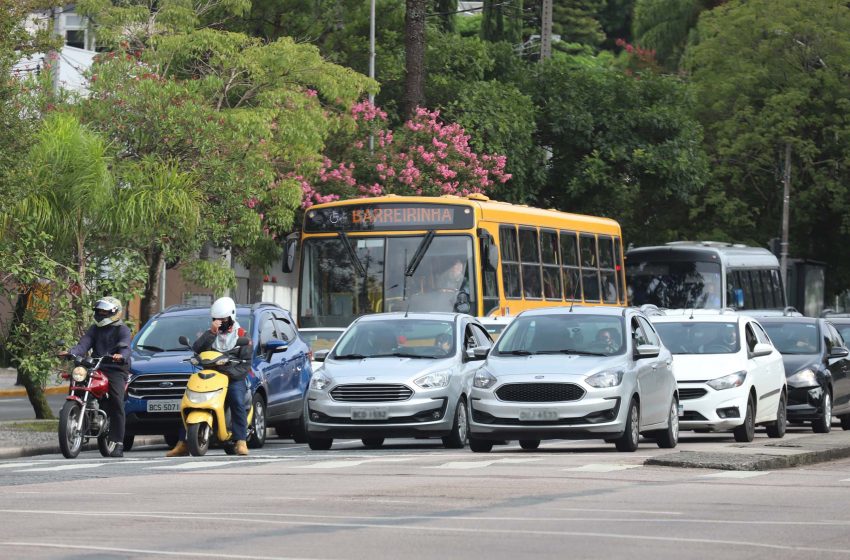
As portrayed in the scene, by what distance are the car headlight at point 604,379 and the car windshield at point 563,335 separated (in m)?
0.67

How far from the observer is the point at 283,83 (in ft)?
124

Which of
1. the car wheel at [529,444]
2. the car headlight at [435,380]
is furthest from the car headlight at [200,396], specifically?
the car wheel at [529,444]

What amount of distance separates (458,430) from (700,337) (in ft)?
14.3

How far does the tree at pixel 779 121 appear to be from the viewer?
194ft

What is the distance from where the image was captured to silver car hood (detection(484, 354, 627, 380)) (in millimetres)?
20328

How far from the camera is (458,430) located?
72.3 feet

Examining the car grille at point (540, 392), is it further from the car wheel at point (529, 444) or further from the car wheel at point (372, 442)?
the car wheel at point (372, 442)

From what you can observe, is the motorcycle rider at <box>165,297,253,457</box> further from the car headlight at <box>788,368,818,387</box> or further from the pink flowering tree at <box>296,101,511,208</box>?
the pink flowering tree at <box>296,101,511,208</box>

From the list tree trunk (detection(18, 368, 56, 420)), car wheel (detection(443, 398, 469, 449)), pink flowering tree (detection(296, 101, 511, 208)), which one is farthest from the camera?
pink flowering tree (detection(296, 101, 511, 208))

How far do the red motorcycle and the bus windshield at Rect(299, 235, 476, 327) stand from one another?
863 cm

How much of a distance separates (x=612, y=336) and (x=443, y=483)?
6.20m

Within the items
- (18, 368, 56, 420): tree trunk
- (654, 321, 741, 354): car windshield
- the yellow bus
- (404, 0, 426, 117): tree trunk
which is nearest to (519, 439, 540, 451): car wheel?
(654, 321, 741, 354): car windshield

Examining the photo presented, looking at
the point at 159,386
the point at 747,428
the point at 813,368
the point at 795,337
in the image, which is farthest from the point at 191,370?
the point at 795,337

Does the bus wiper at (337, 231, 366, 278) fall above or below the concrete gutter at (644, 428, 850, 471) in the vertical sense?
above
